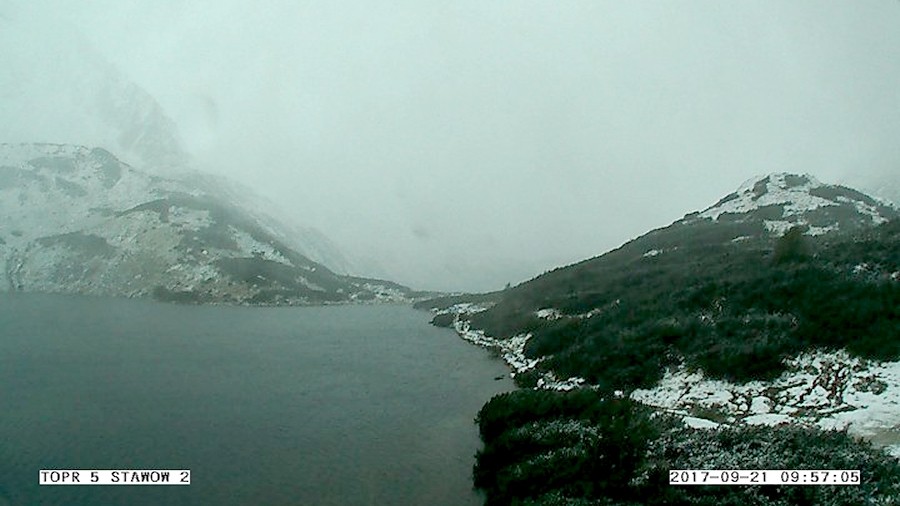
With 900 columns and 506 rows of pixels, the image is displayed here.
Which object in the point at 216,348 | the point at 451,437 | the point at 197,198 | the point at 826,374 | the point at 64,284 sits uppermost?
the point at 197,198

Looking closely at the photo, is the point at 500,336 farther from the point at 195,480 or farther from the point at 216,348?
the point at 195,480

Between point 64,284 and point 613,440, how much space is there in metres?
130

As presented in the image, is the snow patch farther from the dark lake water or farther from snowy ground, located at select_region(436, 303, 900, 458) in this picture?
the dark lake water

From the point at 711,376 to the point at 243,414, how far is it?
28.7 meters

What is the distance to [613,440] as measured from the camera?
888 inches

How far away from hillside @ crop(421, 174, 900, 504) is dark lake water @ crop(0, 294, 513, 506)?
3.97 m

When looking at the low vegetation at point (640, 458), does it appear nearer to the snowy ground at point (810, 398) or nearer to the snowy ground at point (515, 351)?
the snowy ground at point (810, 398)

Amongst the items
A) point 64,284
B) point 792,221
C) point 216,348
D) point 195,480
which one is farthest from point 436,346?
point 64,284

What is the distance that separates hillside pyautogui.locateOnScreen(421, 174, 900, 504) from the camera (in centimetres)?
1970

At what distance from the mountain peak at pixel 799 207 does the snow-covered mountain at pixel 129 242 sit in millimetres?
86587

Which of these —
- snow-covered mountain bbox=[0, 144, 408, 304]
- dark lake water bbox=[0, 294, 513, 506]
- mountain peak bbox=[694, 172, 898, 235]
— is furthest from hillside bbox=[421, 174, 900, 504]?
snow-covered mountain bbox=[0, 144, 408, 304]

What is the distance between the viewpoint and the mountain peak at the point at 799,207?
76.1m

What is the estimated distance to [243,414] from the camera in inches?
1371

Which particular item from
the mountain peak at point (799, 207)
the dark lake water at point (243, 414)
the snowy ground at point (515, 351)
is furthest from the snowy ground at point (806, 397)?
the mountain peak at point (799, 207)
